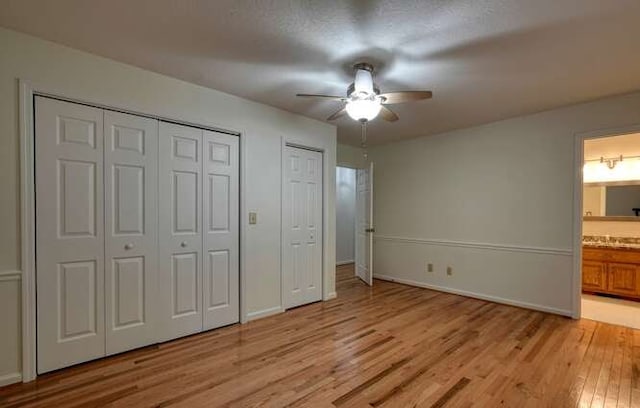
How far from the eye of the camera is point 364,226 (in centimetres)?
522

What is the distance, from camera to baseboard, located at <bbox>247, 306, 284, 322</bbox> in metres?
3.46

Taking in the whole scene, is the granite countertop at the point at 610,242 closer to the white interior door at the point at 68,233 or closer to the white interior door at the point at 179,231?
the white interior door at the point at 179,231

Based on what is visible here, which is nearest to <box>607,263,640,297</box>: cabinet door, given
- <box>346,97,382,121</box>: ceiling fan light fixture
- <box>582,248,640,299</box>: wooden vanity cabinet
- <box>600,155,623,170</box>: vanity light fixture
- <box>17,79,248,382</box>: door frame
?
<box>582,248,640,299</box>: wooden vanity cabinet

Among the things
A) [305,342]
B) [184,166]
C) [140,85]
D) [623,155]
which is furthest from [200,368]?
[623,155]

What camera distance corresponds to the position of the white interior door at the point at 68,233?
229 centimetres

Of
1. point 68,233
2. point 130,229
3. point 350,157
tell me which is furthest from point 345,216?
point 68,233

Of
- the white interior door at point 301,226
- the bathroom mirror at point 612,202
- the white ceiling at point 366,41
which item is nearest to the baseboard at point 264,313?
the white interior door at point 301,226

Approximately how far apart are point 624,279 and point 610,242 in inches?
24.1

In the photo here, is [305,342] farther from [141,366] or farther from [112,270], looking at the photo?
[112,270]

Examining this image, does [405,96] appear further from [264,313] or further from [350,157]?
[350,157]

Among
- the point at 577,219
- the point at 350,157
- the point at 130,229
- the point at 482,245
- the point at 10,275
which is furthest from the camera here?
the point at 350,157

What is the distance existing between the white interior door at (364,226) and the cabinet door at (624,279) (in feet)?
10.9

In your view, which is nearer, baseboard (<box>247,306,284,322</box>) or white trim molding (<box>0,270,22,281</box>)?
white trim molding (<box>0,270,22,281</box>)

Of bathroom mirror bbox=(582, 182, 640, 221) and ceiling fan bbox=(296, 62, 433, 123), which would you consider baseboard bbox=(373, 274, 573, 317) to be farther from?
ceiling fan bbox=(296, 62, 433, 123)
